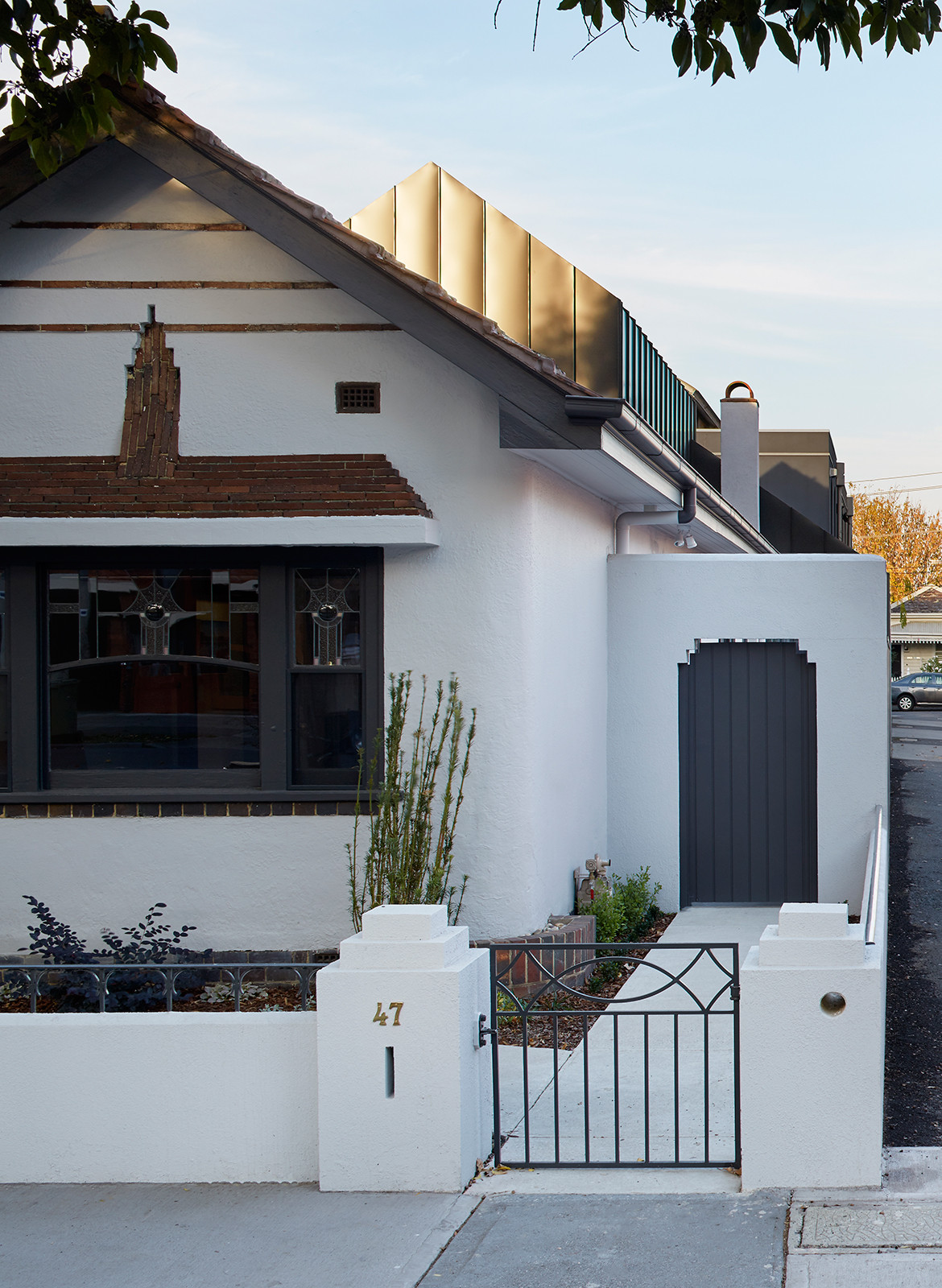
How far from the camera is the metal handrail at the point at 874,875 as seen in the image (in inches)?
238

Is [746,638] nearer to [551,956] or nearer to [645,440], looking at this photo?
[645,440]

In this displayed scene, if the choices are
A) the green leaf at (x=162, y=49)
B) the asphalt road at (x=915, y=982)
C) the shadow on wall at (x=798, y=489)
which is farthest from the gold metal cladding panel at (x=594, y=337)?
the shadow on wall at (x=798, y=489)

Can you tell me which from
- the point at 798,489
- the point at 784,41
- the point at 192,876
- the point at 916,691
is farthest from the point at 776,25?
the point at 916,691

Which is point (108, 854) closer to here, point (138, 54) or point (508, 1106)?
point (508, 1106)

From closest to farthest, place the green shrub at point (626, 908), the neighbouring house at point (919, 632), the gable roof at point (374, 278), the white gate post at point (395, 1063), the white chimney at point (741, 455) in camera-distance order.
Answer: the white gate post at point (395, 1063) < the gable roof at point (374, 278) < the green shrub at point (626, 908) < the white chimney at point (741, 455) < the neighbouring house at point (919, 632)

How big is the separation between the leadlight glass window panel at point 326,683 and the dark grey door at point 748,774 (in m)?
3.26

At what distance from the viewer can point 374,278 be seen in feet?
25.6

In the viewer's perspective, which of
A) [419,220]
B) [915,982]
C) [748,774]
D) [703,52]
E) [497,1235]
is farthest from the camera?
[419,220]

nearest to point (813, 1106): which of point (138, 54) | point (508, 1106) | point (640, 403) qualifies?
point (508, 1106)

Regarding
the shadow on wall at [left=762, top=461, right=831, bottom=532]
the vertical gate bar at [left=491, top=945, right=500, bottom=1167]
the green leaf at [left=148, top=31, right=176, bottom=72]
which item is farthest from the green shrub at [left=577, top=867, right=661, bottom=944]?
the shadow on wall at [left=762, top=461, right=831, bottom=532]

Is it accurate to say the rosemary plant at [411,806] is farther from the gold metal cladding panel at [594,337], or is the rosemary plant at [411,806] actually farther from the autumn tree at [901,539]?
the autumn tree at [901,539]

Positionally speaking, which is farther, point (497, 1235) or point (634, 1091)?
point (634, 1091)

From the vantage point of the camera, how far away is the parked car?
4578 cm

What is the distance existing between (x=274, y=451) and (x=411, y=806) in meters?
2.39
